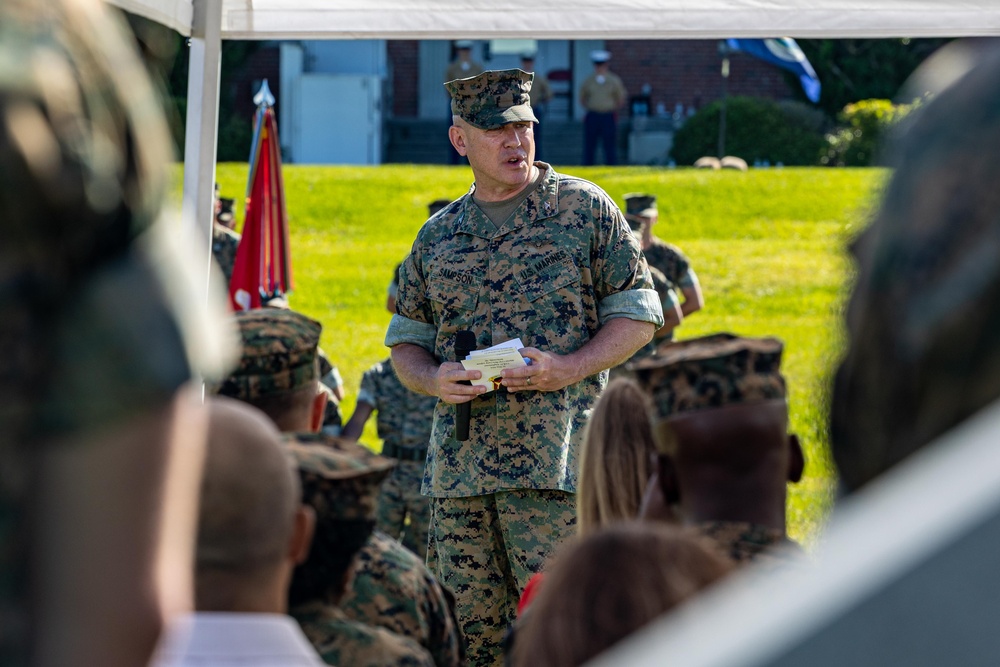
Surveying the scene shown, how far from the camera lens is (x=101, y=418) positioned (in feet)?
3.70

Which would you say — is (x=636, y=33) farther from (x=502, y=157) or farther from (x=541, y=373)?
(x=541, y=373)

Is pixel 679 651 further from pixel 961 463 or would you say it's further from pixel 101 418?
pixel 101 418

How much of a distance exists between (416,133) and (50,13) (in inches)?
1030

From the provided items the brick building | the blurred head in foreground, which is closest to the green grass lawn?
the brick building

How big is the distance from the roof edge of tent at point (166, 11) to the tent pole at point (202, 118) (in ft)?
0.17

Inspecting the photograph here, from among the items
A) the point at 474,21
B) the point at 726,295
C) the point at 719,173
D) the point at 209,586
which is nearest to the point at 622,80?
the point at 719,173

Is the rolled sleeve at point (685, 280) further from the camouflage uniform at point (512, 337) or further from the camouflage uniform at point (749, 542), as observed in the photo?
the camouflage uniform at point (749, 542)

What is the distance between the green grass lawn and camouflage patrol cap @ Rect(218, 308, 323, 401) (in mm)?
6788

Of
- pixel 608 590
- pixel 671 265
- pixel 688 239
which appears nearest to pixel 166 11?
pixel 608 590

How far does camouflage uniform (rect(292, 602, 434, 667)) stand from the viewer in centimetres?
241

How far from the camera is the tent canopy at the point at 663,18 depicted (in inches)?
182

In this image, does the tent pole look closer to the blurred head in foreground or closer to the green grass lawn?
the blurred head in foreground

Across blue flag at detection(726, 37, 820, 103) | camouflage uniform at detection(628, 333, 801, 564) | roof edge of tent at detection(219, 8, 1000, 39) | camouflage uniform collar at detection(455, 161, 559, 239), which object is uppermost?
blue flag at detection(726, 37, 820, 103)

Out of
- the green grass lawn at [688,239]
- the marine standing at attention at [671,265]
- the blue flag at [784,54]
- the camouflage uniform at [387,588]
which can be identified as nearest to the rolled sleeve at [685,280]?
the marine standing at attention at [671,265]
